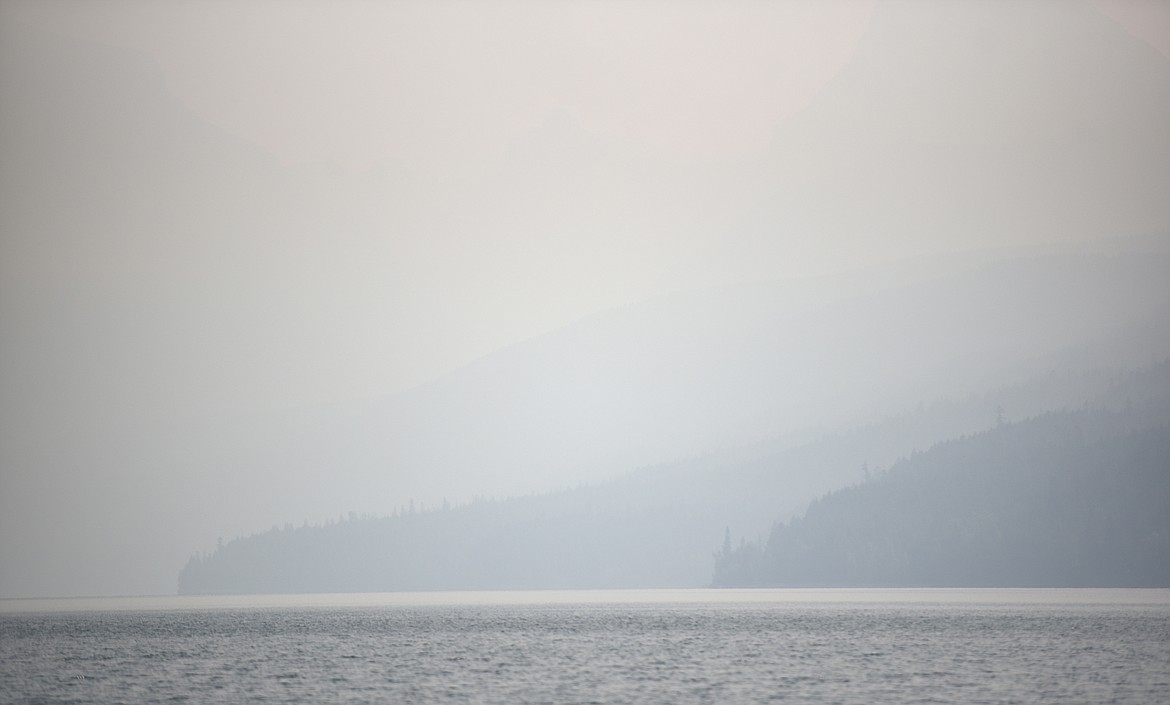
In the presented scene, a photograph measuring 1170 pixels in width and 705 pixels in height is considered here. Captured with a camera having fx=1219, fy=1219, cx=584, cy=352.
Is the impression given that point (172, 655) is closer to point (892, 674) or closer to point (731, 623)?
point (892, 674)

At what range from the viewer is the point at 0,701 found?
88000mm

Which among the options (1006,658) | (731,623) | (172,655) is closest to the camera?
(1006,658)

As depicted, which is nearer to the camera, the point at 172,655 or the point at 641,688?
the point at 641,688

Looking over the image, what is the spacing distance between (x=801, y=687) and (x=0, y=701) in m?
58.9

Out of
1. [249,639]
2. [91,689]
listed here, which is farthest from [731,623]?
[91,689]

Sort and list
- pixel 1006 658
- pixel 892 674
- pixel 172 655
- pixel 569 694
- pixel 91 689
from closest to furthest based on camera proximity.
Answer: pixel 569 694 → pixel 91 689 → pixel 892 674 → pixel 1006 658 → pixel 172 655

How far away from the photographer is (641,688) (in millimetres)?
93438

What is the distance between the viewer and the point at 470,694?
3565 inches

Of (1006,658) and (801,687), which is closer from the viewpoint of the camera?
(801,687)

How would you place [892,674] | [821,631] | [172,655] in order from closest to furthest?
[892,674] < [172,655] < [821,631]

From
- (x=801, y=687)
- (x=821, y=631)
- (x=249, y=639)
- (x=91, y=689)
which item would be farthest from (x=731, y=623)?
(x=91, y=689)

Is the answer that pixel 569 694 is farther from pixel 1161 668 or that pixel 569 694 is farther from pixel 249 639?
pixel 249 639

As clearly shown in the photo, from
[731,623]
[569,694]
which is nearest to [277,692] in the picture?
[569,694]

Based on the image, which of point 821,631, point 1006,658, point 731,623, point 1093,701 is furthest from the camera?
point 731,623
